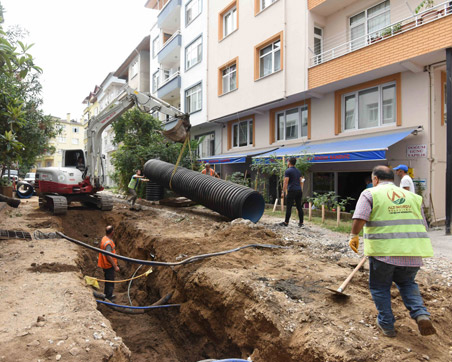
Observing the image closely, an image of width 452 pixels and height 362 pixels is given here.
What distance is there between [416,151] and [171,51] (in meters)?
19.2

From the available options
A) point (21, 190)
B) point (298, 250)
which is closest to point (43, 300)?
point (298, 250)

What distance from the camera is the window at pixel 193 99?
20.7 m

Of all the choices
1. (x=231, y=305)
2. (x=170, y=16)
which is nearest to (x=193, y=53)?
(x=170, y=16)

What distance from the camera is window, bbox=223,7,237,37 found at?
58.4 ft

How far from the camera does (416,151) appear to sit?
985 cm

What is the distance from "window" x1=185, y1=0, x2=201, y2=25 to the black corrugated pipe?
46.2 feet

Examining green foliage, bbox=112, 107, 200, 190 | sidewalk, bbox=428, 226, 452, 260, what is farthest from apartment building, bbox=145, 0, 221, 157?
sidewalk, bbox=428, 226, 452, 260

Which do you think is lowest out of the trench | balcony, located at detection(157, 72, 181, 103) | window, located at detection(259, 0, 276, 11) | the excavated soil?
the trench

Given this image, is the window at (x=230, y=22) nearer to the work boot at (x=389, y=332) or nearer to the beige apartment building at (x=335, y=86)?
the beige apartment building at (x=335, y=86)

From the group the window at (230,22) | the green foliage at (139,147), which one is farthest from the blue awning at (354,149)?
the window at (230,22)

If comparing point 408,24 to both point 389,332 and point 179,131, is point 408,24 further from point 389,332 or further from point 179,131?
point 389,332

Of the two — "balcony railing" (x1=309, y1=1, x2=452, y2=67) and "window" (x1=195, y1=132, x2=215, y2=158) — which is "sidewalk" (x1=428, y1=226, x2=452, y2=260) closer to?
"balcony railing" (x1=309, y1=1, x2=452, y2=67)

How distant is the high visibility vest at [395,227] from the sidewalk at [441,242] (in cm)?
372

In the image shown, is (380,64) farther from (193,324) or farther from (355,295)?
(193,324)
